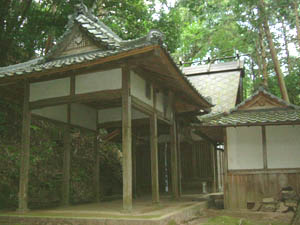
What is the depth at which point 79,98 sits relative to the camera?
8.47 metres

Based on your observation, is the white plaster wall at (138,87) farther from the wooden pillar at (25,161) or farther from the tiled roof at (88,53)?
the wooden pillar at (25,161)

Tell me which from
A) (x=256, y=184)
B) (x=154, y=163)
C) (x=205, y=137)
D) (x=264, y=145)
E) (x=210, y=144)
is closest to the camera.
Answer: (x=154, y=163)

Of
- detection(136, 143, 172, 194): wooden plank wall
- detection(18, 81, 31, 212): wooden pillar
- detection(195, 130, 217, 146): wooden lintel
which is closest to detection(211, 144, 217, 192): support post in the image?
detection(195, 130, 217, 146): wooden lintel

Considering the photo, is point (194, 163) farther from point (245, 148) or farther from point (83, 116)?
point (83, 116)

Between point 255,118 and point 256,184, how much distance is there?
2249 mm

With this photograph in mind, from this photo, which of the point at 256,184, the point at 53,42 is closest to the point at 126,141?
the point at 256,184

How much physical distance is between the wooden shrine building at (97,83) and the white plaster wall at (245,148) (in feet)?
5.41

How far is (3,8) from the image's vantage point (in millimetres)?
14102

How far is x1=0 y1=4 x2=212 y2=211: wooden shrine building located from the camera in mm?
7367

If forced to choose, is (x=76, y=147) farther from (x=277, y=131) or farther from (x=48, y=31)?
(x=277, y=131)

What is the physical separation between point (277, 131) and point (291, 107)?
1150mm

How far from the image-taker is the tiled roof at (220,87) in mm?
17938

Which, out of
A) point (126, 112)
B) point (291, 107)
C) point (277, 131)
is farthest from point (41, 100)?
point (291, 107)

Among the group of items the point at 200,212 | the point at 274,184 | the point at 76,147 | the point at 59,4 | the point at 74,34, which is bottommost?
the point at 200,212
